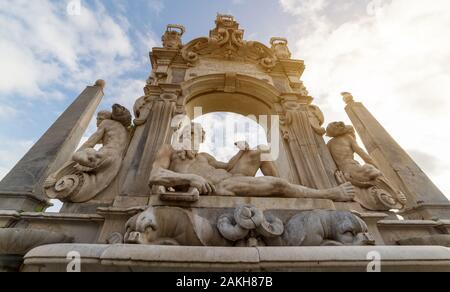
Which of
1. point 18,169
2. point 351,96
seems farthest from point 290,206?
point 351,96

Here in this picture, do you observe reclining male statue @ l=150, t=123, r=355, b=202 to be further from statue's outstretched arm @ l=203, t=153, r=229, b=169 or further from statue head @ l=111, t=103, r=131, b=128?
statue head @ l=111, t=103, r=131, b=128

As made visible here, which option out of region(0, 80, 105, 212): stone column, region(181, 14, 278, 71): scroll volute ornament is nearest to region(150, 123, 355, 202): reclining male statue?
region(0, 80, 105, 212): stone column

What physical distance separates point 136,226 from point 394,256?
8.09 ft

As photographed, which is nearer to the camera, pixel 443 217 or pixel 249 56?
pixel 443 217

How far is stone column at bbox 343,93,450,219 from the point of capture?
377 cm

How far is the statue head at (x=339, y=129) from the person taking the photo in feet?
15.1

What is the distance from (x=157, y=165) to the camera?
3322 mm

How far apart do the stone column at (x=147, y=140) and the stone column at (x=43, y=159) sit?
1177 millimetres

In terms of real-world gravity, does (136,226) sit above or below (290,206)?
below

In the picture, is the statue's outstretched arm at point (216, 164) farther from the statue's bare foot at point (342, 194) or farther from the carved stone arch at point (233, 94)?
the carved stone arch at point (233, 94)

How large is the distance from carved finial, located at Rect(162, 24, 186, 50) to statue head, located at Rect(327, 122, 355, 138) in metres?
4.98

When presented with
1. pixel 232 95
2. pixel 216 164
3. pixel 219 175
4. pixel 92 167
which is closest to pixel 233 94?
pixel 232 95
